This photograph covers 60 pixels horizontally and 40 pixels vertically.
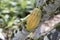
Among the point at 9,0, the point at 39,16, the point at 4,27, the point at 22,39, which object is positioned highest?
the point at 39,16

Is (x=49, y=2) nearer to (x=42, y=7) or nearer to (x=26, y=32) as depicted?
(x=42, y=7)

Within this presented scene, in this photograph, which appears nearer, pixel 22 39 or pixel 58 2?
pixel 58 2

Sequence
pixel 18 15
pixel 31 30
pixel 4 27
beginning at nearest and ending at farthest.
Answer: pixel 31 30 → pixel 4 27 → pixel 18 15

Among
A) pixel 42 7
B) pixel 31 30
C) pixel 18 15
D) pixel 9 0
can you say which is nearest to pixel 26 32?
pixel 31 30

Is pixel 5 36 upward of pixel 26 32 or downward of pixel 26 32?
downward

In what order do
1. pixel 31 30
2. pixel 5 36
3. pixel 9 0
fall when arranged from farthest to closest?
pixel 9 0
pixel 5 36
pixel 31 30

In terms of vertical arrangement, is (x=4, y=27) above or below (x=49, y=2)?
below

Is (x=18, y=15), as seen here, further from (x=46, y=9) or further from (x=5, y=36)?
(x=46, y=9)

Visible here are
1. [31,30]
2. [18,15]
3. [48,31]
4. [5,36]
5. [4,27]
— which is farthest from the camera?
[18,15]

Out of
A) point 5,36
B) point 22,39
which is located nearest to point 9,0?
point 5,36

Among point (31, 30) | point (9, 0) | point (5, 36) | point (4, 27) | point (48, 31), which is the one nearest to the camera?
point (48, 31)
